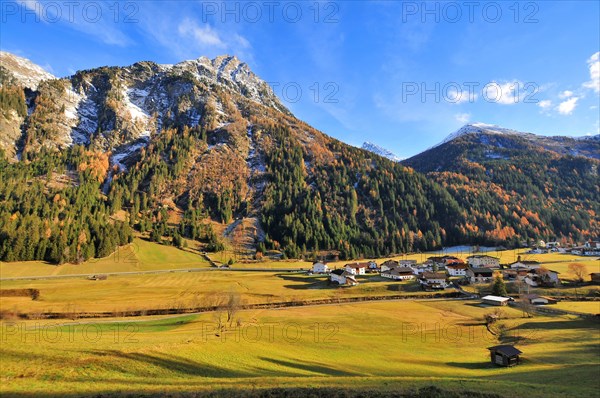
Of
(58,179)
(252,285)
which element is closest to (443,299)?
(252,285)

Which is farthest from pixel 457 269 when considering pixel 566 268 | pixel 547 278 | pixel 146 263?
pixel 146 263

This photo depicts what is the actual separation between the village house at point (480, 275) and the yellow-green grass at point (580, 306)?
26.9 metres

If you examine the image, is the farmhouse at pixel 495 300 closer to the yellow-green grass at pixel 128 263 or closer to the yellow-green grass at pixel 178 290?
the yellow-green grass at pixel 178 290

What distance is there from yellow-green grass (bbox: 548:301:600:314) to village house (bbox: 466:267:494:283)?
88.3ft

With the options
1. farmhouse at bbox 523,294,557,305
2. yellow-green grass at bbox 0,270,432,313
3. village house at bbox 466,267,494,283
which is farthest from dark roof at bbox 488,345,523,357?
village house at bbox 466,267,494,283

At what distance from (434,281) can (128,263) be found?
11992 cm

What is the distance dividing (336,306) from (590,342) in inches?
1815

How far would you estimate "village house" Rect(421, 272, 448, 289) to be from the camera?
98.2 meters

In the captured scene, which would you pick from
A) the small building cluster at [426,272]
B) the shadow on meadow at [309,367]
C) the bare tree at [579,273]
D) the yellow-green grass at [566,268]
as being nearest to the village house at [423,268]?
the small building cluster at [426,272]

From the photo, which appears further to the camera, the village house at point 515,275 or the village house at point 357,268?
the village house at point 357,268

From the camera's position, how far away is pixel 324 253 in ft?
596

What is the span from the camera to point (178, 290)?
92500 millimetres

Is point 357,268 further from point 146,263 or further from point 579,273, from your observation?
point 146,263

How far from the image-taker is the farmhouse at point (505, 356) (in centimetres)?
4009
